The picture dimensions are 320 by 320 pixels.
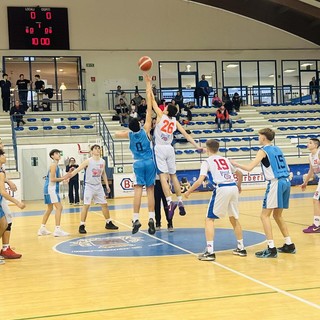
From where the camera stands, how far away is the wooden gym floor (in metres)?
4.83

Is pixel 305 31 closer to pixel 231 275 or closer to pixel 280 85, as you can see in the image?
pixel 280 85

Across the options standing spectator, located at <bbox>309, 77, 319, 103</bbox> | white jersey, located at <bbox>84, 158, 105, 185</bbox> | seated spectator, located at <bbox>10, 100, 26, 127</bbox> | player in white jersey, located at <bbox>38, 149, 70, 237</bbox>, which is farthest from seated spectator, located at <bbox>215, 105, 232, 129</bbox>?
player in white jersey, located at <bbox>38, 149, 70, 237</bbox>

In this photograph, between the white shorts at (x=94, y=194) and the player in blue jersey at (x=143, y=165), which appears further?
the white shorts at (x=94, y=194)

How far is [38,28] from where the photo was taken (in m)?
27.2

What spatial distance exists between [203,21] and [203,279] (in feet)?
90.9

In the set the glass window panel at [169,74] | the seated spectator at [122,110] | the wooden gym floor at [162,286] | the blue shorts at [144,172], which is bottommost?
the wooden gym floor at [162,286]

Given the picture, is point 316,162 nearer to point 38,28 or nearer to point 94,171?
point 94,171

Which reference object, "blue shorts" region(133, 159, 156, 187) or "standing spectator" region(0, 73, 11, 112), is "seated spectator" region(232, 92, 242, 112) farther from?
"blue shorts" region(133, 159, 156, 187)

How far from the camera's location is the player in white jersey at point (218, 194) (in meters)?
7.24

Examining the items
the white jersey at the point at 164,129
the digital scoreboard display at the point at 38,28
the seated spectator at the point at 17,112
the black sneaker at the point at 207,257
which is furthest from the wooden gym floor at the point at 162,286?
the digital scoreboard display at the point at 38,28

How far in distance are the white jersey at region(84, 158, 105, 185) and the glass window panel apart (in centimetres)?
2159

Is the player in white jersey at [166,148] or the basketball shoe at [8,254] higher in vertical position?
the player in white jersey at [166,148]

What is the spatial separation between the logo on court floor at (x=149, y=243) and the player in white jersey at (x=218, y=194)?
0.72 m

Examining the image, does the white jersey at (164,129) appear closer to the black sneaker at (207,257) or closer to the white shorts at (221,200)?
the white shorts at (221,200)
